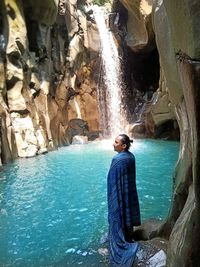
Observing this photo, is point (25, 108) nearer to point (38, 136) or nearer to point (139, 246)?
point (38, 136)

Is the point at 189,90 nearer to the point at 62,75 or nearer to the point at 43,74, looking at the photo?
the point at 43,74

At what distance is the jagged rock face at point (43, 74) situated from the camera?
17.8 metres

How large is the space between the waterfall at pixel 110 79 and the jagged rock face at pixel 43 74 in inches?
33.6

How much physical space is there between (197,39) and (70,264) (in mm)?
3500

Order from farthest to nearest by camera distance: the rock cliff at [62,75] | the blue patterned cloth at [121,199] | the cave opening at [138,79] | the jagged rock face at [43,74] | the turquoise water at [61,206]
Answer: the cave opening at [138,79]
the rock cliff at [62,75]
the jagged rock face at [43,74]
the turquoise water at [61,206]
the blue patterned cloth at [121,199]

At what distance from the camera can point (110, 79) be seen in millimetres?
27641

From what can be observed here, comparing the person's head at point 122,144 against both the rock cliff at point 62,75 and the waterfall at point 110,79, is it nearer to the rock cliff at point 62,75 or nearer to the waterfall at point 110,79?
the rock cliff at point 62,75

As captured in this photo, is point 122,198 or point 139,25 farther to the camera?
point 139,25

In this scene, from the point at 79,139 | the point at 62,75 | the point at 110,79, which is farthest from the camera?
the point at 110,79

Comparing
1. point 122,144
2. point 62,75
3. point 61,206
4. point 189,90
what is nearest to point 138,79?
point 62,75

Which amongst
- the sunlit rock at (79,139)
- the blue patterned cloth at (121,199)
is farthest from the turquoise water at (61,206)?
the sunlit rock at (79,139)

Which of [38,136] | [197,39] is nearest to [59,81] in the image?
[38,136]

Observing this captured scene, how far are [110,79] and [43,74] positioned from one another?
7.61 meters

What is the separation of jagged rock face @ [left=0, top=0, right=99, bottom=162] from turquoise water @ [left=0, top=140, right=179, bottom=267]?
3.23 metres
